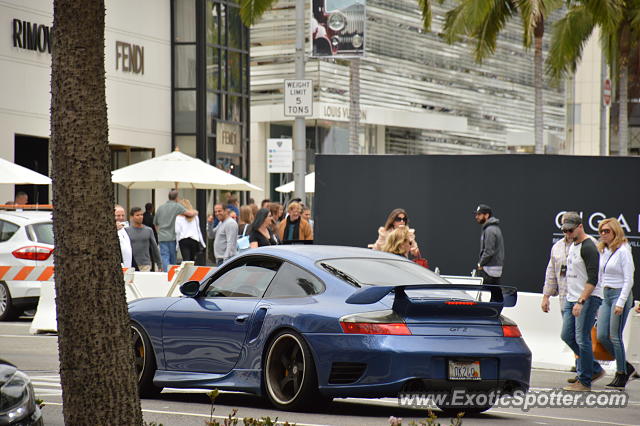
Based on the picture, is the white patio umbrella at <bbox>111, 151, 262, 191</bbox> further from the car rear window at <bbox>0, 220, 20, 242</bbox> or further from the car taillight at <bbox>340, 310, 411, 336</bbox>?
the car taillight at <bbox>340, 310, 411, 336</bbox>

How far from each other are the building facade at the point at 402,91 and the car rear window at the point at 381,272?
41.0m

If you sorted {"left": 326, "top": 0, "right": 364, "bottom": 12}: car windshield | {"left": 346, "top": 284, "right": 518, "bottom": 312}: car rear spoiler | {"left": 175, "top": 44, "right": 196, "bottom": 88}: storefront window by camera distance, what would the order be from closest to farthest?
{"left": 346, "top": 284, "right": 518, "bottom": 312}: car rear spoiler
{"left": 326, "top": 0, "right": 364, "bottom": 12}: car windshield
{"left": 175, "top": 44, "right": 196, "bottom": 88}: storefront window

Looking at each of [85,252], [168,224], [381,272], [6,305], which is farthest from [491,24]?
[85,252]

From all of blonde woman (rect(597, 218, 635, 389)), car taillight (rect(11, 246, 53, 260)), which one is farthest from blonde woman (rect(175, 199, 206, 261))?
blonde woman (rect(597, 218, 635, 389))

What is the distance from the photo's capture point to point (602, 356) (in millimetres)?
13234

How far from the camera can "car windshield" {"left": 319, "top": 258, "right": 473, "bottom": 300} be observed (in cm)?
983

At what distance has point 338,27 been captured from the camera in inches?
→ 956

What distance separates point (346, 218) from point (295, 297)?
1099 centimetres

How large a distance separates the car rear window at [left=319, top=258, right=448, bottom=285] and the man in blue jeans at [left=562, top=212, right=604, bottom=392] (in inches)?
98.8

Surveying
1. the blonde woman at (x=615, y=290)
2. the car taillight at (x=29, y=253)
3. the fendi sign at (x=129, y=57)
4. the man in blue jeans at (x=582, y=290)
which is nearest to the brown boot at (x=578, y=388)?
the man in blue jeans at (x=582, y=290)

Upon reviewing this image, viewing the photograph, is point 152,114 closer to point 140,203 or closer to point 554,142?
point 140,203

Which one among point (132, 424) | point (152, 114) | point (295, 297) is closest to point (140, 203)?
point (152, 114)

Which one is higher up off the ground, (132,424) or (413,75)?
(413,75)

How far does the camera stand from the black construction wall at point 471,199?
1912 centimetres
